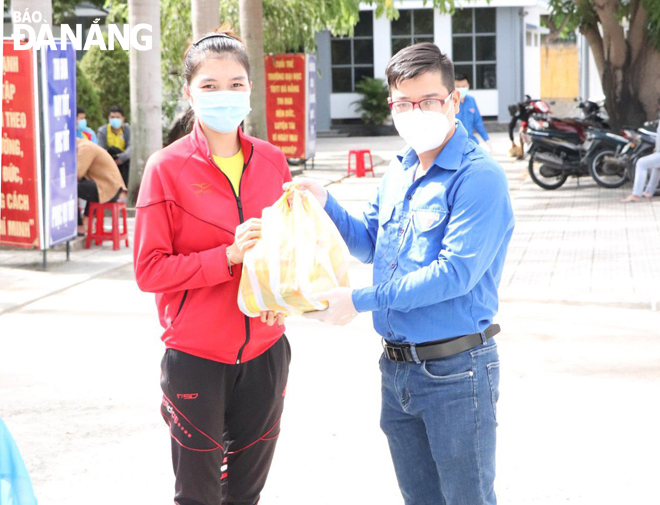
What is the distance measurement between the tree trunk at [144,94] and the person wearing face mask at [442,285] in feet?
36.4

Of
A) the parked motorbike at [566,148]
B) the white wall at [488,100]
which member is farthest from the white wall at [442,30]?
the parked motorbike at [566,148]

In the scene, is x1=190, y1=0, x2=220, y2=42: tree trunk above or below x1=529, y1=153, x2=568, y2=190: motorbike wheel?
above

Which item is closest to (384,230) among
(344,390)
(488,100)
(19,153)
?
(344,390)

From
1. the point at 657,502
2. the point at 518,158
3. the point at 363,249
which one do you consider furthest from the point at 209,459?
the point at 518,158

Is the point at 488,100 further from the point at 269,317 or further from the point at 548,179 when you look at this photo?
the point at 269,317

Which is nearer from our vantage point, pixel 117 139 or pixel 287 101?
pixel 117 139

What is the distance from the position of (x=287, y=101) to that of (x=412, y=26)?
16.2 m

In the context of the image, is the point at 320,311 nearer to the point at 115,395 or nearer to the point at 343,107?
the point at 115,395

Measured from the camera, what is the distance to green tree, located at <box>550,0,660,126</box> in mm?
17781

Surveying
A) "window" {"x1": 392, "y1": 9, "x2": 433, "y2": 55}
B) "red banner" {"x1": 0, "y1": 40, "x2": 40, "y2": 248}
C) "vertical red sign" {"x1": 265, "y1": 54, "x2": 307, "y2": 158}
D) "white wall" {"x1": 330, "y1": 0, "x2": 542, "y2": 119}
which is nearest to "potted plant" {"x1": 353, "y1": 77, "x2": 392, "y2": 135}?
"white wall" {"x1": 330, "y1": 0, "x2": 542, "y2": 119}

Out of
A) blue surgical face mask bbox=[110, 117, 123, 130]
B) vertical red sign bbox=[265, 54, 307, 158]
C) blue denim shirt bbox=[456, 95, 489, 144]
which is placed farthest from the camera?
vertical red sign bbox=[265, 54, 307, 158]

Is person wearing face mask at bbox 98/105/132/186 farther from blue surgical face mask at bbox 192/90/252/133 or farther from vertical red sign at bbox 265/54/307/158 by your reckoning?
blue surgical face mask at bbox 192/90/252/133

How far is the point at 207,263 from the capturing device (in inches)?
120

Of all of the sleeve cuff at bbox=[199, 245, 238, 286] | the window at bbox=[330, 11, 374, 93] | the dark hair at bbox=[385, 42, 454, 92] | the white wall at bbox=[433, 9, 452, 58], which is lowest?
the sleeve cuff at bbox=[199, 245, 238, 286]
